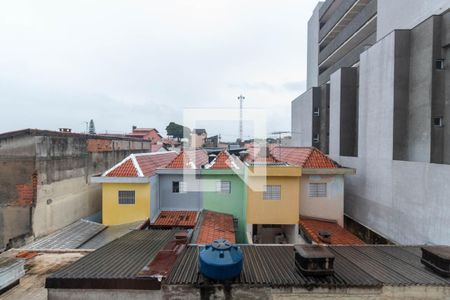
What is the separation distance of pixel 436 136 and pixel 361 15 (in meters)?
13.1

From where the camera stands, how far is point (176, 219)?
515 inches

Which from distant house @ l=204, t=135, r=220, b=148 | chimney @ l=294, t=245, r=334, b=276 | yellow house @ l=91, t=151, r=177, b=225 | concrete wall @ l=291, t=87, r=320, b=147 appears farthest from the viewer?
distant house @ l=204, t=135, r=220, b=148

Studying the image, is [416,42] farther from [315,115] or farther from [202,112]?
[315,115]

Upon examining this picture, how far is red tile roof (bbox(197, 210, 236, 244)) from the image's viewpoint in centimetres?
915

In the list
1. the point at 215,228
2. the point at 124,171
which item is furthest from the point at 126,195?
the point at 215,228

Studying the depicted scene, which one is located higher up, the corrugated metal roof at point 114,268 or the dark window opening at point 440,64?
the dark window opening at point 440,64

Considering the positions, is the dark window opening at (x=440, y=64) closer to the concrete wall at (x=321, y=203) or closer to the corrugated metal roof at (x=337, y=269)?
the concrete wall at (x=321, y=203)

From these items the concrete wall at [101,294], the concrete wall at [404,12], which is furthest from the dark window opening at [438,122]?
the concrete wall at [101,294]

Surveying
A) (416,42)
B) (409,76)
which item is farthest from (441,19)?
(409,76)

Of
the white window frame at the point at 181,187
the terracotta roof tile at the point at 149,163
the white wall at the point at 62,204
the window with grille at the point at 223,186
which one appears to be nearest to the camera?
the white wall at the point at 62,204

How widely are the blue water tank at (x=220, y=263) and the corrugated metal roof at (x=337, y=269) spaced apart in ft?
0.73

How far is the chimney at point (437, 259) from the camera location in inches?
223

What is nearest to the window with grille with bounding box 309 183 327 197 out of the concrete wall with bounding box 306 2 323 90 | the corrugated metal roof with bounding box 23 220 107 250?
the corrugated metal roof with bounding box 23 220 107 250

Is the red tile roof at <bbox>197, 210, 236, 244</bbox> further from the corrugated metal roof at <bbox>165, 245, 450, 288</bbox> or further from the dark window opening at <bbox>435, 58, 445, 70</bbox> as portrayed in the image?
the dark window opening at <bbox>435, 58, 445, 70</bbox>
